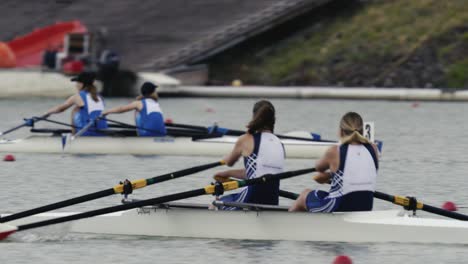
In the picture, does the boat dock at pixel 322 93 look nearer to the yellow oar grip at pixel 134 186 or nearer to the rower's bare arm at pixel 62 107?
the rower's bare arm at pixel 62 107

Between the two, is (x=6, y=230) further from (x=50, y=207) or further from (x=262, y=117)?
(x=262, y=117)

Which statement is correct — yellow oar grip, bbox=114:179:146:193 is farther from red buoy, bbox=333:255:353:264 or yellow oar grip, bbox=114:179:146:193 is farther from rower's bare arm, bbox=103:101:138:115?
rower's bare arm, bbox=103:101:138:115

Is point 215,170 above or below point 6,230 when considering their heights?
above

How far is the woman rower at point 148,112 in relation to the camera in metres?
23.0

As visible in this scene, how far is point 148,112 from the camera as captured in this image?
75.3ft

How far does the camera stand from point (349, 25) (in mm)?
45062

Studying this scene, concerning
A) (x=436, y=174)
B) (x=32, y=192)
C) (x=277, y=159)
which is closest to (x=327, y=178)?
(x=277, y=159)

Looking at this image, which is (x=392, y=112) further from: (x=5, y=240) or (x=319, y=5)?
(x=5, y=240)

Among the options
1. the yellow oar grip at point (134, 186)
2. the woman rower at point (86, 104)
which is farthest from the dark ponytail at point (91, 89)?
the yellow oar grip at point (134, 186)

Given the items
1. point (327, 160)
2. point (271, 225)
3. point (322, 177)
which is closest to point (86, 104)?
point (271, 225)

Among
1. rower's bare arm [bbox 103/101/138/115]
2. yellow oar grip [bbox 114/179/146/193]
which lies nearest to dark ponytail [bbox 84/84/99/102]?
rower's bare arm [bbox 103/101/138/115]

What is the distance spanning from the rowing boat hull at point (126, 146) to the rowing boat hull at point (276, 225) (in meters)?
9.07

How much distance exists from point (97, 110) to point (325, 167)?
35.9 feet

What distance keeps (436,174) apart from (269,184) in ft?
25.2
